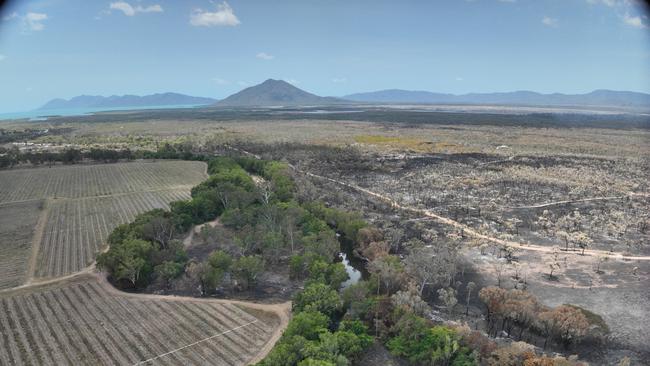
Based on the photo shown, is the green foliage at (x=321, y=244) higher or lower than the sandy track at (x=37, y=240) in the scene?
higher

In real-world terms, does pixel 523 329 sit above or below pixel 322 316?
below

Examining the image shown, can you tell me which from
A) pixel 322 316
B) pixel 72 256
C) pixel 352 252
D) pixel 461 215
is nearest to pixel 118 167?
pixel 72 256

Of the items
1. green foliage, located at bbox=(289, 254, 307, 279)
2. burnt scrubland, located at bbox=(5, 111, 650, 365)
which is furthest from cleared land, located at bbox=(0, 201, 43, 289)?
green foliage, located at bbox=(289, 254, 307, 279)

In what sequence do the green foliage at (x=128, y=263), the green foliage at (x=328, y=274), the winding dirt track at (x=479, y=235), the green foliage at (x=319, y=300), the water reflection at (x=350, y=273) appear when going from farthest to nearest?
1. the winding dirt track at (x=479, y=235)
2. the water reflection at (x=350, y=273)
3. the green foliage at (x=128, y=263)
4. the green foliage at (x=328, y=274)
5. the green foliage at (x=319, y=300)

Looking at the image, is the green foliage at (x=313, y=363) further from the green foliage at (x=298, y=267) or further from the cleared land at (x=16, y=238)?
the cleared land at (x=16, y=238)

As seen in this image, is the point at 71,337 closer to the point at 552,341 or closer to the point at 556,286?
the point at 552,341

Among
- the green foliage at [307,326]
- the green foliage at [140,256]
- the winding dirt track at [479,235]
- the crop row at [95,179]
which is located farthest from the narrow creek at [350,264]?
the crop row at [95,179]

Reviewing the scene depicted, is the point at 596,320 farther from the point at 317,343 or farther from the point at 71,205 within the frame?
the point at 71,205
